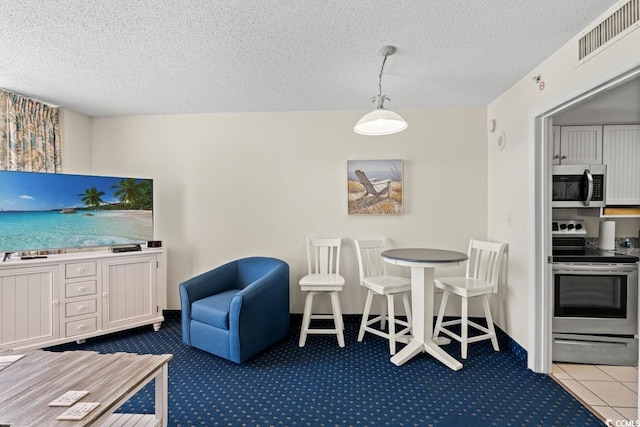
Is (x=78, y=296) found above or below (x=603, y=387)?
above

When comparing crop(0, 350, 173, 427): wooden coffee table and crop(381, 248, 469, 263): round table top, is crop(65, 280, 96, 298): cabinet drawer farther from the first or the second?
crop(381, 248, 469, 263): round table top

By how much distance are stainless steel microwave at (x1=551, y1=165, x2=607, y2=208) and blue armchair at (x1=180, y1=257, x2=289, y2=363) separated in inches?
109

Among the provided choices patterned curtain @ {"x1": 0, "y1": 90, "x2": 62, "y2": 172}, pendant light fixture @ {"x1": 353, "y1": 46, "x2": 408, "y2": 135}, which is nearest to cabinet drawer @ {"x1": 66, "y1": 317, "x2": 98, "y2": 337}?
patterned curtain @ {"x1": 0, "y1": 90, "x2": 62, "y2": 172}

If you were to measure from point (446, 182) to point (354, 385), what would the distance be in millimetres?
A: 2354

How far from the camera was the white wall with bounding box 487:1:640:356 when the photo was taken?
2037 mm

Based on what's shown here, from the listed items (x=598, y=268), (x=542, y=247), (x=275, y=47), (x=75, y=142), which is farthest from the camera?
(x=75, y=142)

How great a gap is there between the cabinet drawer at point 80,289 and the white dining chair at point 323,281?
202cm

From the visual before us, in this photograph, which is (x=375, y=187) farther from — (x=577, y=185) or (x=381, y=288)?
(x=577, y=185)

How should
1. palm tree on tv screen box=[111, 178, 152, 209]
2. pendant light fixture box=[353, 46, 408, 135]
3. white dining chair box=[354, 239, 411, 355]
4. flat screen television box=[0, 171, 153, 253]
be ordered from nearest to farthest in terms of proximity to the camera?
pendant light fixture box=[353, 46, 408, 135] → flat screen television box=[0, 171, 153, 253] → white dining chair box=[354, 239, 411, 355] → palm tree on tv screen box=[111, 178, 152, 209]

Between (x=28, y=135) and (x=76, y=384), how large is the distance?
9.86 feet

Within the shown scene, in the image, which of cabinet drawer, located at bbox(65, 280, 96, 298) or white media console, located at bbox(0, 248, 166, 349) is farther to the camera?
cabinet drawer, located at bbox(65, 280, 96, 298)

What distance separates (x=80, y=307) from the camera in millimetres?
2900

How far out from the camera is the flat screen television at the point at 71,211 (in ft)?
8.79

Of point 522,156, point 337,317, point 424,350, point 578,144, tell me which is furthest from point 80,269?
point 578,144
